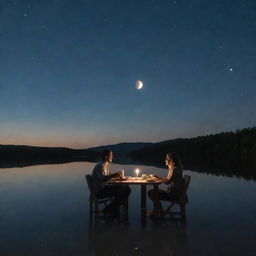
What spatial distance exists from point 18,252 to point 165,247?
2.47 meters

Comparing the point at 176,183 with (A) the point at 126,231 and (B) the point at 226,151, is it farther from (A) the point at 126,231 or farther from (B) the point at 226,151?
(B) the point at 226,151

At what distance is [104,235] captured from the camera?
645 cm

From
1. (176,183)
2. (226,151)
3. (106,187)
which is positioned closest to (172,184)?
(176,183)

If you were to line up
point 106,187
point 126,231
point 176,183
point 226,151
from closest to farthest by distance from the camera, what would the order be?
point 126,231 → point 176,183 → point 106,187 → point 226,151

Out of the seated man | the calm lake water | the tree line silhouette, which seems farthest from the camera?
the tree line silhouette

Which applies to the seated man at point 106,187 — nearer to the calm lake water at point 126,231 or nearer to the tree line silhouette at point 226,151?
the calm lake water at point 126,231

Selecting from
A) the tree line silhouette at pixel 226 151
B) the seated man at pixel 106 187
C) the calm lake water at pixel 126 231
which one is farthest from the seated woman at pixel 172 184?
the tree line silhouette at pixel 226 151

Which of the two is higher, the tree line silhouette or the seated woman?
the tree line silhouette

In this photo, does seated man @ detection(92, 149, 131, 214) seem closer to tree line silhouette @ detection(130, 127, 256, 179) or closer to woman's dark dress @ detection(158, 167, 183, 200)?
woman's dark dress @ detection(158, 167, 183, 200)

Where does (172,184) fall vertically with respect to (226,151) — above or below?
below

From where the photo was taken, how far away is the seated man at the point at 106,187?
306 inches

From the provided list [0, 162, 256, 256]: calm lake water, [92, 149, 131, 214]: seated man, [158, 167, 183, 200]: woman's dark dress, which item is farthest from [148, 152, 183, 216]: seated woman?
[92, 149, 131, 214]: seated man

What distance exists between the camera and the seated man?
7777mm

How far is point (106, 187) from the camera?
25.8 feet
